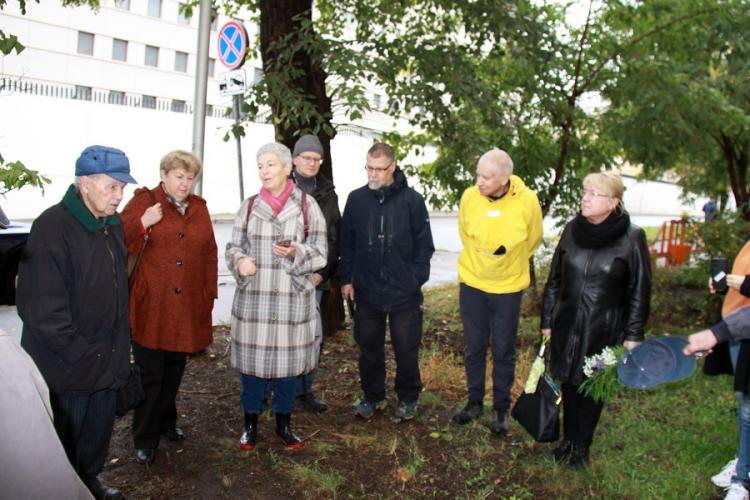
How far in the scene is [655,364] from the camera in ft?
12.5

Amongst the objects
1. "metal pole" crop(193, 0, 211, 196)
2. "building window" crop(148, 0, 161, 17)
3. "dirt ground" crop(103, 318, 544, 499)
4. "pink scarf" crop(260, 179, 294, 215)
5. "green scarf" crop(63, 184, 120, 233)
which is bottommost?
"dirt ground" crop(103, 318, 544, 499)

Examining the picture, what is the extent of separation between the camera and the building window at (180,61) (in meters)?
33.6

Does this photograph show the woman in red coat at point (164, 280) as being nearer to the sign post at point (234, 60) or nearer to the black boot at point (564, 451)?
the black boot at point (564, 451)

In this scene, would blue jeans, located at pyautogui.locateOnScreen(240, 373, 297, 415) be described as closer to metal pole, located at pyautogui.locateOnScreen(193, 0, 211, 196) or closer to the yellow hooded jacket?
the yellow hooded jacket

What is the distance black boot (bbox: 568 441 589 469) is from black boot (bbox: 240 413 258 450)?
201 cm

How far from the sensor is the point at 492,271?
4703mm

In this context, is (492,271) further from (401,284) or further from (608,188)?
(608,188)

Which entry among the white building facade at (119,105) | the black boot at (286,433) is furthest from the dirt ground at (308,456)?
the white building facade at (119,105)

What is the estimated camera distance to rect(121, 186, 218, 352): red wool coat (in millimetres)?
3953

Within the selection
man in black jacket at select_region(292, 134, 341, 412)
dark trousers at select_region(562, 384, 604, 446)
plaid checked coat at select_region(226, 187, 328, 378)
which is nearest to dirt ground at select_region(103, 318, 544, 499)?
dark trousers at select_region(562, 384, 604, 446)

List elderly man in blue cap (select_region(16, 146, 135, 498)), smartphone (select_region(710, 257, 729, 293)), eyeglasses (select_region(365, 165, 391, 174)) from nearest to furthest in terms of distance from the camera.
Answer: elderly man in blue cap (select_region(16, 146, 135, 498)), smartphone (select_region(710, 257, 729, 293)), eyeglasses (select_region(365, 165, 391, 174))

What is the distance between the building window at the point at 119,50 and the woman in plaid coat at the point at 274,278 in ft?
101

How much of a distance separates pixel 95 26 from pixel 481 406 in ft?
101

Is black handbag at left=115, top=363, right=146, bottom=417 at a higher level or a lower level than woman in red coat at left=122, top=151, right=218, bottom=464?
lower
